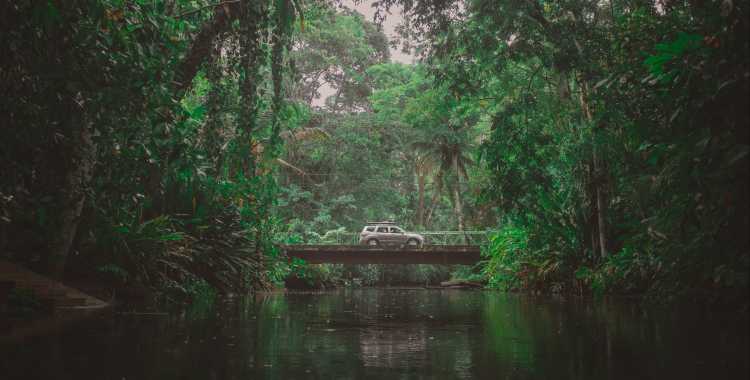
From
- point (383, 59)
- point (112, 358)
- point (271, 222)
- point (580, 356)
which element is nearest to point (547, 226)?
point (271, 222)

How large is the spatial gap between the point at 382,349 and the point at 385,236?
111 feet

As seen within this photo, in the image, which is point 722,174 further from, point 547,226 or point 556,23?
point 547,226

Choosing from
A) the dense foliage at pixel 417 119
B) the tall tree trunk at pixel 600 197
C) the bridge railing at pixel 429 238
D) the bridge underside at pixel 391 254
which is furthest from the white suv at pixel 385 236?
the tall tree trunk at pixel 600 197

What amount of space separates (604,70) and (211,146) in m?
9.42

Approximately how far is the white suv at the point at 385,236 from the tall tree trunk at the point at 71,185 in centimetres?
2727

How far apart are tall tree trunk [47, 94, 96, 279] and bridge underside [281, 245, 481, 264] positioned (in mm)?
19192

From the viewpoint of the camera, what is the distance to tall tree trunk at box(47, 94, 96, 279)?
26.0 ft

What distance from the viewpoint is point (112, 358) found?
5.49 meters

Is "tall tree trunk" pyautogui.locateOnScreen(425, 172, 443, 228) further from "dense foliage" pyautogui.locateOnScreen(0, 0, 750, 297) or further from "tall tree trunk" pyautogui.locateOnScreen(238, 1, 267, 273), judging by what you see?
"tall tree trunk" pyautogui.locateOnScreen(238, 1, 267, 273)

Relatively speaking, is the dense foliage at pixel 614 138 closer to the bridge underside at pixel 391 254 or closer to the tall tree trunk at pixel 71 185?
the bridge underside at pixel 391 254

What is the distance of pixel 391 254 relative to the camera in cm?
3312

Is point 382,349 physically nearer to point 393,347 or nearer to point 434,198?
point 393,347

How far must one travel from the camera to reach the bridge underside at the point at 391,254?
32312 mm

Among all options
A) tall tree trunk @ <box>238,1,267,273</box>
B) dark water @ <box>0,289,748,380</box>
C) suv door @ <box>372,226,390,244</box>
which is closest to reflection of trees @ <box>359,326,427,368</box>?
dark water @ <box>0,289,748,380</box>
